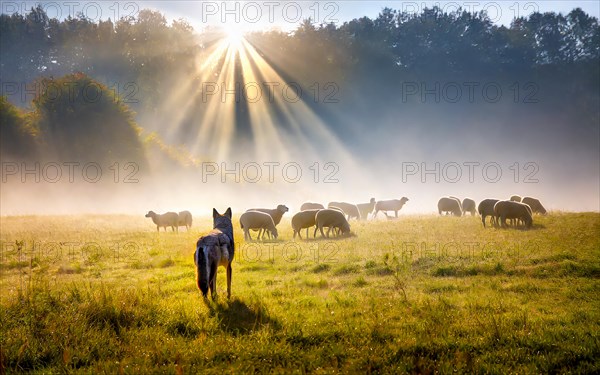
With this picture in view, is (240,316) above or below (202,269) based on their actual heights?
below

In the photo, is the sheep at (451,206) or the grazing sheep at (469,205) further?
the grazing sheep at (469,205)

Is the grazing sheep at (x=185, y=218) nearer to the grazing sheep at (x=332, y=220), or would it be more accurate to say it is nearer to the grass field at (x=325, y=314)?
the grazing sheep at (x=332, y=220)

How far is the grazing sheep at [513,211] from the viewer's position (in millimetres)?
21009

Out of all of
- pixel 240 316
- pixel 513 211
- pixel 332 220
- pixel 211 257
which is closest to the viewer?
pixel 240 316

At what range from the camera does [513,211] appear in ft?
70.5

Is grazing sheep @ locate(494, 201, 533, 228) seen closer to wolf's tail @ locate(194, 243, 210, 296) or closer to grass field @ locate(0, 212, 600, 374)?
grass field @ locate(0, 212, 600, 374)

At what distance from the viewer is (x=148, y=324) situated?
25.4ft

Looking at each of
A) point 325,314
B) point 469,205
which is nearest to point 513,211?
point 469,205

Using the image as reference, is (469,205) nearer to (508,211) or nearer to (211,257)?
(508,211)

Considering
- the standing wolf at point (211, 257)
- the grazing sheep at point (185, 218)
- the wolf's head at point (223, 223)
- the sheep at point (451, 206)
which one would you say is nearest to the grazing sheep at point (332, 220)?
the wolf's head at point (223, 223)

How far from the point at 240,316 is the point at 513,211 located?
60.0 ft

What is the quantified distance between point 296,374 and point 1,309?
6.53 meters

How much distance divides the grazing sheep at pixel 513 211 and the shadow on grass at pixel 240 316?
17352 mm

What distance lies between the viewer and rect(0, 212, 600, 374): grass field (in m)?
6.13
